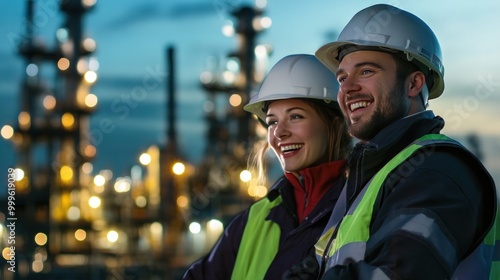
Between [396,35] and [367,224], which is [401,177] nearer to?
[367,224]

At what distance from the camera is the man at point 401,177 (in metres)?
Answer: 2.30

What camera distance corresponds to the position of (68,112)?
29922 millimetres

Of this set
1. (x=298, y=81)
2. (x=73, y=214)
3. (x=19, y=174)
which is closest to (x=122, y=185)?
(x=73, y=214)

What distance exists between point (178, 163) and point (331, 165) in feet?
87.4

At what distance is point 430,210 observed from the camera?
2307 mm

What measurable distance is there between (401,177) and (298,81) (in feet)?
5.64

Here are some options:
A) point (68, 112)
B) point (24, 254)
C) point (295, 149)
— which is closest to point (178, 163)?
point (68, 112)

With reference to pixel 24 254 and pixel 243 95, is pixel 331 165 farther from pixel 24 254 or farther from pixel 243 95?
pixel 243 95

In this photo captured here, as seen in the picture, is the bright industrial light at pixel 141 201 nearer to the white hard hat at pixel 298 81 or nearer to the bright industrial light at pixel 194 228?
the bright industrial light at pixel 194 228

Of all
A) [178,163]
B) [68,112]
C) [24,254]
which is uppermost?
[68,112]

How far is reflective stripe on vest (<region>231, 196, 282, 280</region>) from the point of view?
393 cm

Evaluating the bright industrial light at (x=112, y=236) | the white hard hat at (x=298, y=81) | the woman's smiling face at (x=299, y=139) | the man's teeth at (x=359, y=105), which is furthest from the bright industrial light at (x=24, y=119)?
the man's teeth at (x=359, y=105)

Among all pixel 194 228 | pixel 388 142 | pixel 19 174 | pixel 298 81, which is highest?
pixel 298 81

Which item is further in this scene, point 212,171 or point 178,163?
point 212,171
